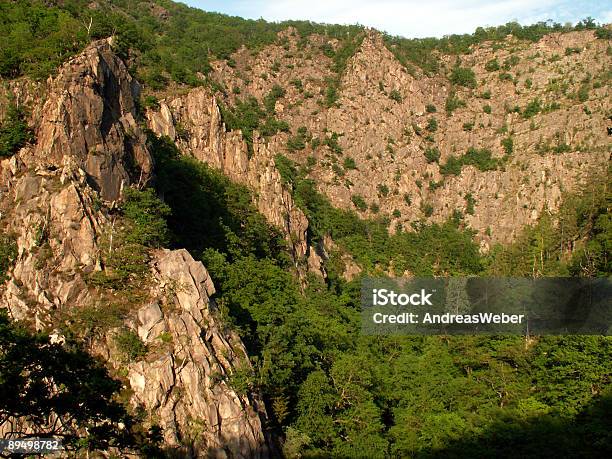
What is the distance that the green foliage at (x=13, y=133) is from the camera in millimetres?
34375

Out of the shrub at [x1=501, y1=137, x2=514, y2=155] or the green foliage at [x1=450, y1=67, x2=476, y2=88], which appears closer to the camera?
the shrub at [x1=501, y1=137, x2=514, y2=155]

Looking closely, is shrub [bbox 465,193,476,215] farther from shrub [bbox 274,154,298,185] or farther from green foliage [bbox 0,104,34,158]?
green foliage [bbox 0,104,34,158]

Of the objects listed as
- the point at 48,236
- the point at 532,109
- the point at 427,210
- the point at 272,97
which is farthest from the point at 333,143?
the point at 48,236

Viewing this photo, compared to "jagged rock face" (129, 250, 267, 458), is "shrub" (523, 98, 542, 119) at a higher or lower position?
higher

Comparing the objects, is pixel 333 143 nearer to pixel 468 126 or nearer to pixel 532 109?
pixel 468 126

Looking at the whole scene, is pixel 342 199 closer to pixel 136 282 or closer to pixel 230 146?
pixel 230 146

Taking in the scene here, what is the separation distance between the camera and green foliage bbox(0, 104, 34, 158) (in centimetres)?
3438

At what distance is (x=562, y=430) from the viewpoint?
114 feet

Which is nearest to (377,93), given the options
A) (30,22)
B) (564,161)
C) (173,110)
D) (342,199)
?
(342,199)

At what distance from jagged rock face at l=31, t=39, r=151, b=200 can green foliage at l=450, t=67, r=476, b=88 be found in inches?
3212

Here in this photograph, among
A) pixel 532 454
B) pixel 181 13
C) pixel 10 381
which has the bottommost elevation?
pixel 532 454

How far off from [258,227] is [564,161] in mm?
52085

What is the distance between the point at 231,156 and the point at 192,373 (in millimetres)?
38780

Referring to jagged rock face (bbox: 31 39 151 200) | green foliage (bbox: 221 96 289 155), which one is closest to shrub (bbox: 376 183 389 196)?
green foliage (bbox: 221 96 289 155)
